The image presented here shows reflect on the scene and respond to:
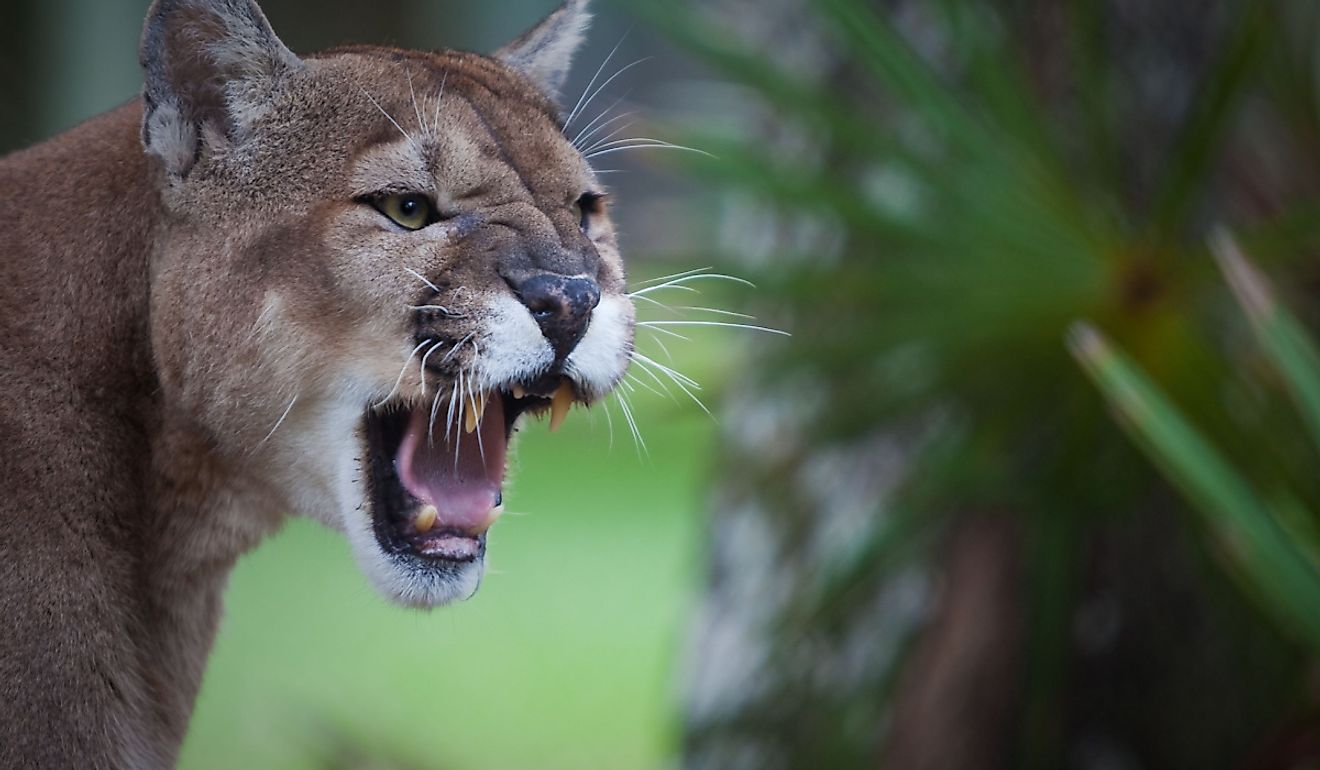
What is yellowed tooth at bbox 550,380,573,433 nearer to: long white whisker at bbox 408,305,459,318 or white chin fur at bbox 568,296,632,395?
white chin fur at bbox 568,296,632,395

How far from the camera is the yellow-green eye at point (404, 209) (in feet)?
6.63

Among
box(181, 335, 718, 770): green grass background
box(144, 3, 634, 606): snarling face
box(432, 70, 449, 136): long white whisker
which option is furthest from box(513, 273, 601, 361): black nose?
box(181, 335, 718, 770): green grass background

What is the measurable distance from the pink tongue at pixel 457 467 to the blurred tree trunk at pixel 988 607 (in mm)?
1288

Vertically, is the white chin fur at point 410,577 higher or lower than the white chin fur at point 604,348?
lower

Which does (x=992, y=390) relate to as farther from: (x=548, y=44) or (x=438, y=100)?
(x=438, y=100)

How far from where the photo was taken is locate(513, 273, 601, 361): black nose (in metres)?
1.93

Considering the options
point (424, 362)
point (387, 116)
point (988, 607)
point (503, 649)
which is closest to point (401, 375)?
point (424, 362)

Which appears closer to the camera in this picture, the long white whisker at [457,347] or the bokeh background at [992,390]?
the long white whisker at [457,347]

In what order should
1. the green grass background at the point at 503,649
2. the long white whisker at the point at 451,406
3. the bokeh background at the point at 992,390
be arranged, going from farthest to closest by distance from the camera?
the green grass background at the point at 503,649 → the bokeh background at the point at 992,390 → the long white whisker at the point at 451,406

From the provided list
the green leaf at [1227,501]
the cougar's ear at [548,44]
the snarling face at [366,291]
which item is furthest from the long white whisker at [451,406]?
the green leaf at [1227,501]

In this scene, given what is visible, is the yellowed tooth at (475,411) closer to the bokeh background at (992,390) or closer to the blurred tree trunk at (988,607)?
the bokeh background at (992,390)

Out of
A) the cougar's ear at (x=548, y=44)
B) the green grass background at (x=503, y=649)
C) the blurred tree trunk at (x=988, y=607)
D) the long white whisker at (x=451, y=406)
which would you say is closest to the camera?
the long white whisker at (x=451, y=406)

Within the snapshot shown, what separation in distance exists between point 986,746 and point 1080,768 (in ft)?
1.79

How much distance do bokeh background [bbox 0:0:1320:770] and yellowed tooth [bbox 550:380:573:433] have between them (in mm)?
221
